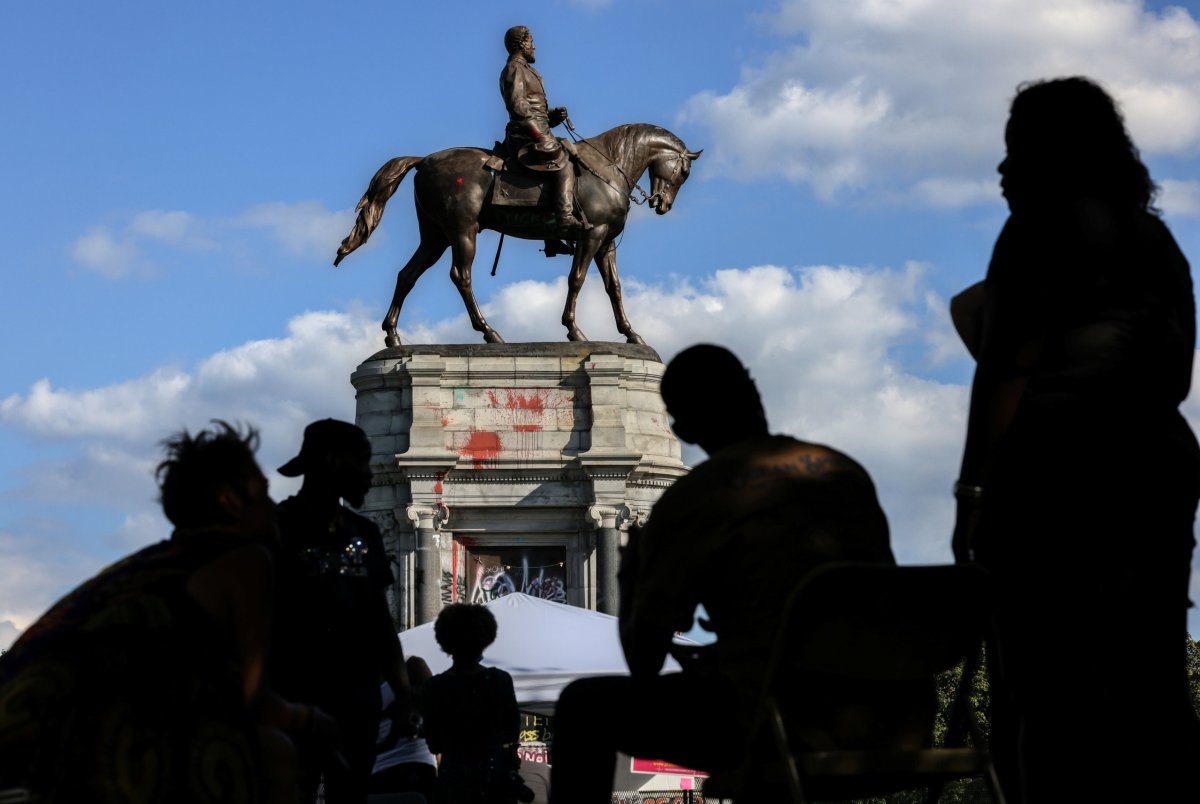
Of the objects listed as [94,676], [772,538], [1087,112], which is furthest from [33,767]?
[1087,112]

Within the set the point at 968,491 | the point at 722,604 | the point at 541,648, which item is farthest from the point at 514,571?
the point at 722,604

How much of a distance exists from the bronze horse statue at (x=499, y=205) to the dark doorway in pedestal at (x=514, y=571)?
308cm

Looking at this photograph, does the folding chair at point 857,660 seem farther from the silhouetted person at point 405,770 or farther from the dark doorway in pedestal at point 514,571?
the dark doorway in pedestal at point 514,571

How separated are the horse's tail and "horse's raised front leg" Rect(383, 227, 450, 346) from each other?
0.74m

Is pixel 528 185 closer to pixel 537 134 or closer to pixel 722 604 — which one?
pixel 537 134

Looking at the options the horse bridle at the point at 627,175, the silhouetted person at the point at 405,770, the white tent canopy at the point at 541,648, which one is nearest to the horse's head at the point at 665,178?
the horse bridle at the point at 627,175

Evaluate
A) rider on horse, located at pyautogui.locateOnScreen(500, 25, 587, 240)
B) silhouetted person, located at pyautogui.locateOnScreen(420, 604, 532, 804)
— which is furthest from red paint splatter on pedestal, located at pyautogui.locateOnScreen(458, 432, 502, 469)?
silhouetted person, located at pyautogui.locateOnScreen(420, 604, 532, 804)

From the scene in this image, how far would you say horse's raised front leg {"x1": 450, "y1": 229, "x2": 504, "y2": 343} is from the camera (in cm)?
2869

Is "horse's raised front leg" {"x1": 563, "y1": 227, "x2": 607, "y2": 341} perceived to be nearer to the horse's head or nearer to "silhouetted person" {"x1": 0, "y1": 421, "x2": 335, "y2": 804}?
the horse's head

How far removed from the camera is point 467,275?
29000 millimetres

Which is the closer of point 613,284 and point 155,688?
point 155,688

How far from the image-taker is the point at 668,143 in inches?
1173

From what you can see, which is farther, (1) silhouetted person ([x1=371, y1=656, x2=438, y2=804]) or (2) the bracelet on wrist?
(1) silhouetted person ([x1=371, y1=656, x2=438, y2=804])

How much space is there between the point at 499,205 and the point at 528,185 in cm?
48
